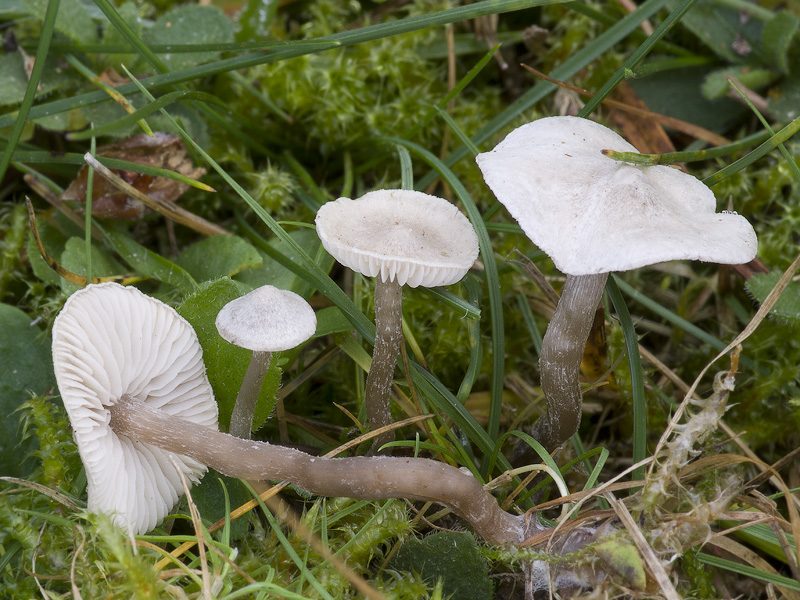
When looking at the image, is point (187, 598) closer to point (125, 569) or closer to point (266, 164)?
point (125, 569)

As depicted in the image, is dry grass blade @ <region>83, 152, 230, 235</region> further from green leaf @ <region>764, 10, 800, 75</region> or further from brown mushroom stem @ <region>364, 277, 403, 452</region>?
green leaf @ <region>764, 10, 800, 75</region>

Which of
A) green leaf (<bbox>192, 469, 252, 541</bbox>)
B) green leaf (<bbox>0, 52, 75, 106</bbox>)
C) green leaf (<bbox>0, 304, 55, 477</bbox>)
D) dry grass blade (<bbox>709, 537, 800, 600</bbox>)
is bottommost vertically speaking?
dry grass blade (<bbox>709, 537, 800, 600</bbox>)

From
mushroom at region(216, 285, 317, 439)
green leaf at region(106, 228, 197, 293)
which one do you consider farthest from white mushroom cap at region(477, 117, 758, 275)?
green leaf at region(106, 228, 197, 293)

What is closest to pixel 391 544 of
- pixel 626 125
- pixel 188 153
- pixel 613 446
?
pixel 613 446

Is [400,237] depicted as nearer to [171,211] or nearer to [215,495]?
[215,495]

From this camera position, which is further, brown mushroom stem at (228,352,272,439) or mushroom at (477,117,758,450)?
brown mushroom stem at (228,352,272,439)

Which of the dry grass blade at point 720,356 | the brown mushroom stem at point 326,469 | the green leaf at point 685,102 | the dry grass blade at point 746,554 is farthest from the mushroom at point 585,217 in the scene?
the green leaf at point 685,102
